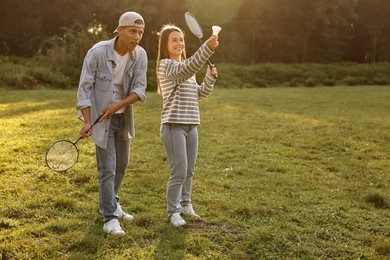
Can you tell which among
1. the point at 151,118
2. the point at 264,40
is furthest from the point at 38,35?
the point at 151,118

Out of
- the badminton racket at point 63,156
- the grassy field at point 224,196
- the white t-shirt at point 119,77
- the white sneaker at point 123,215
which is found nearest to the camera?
the grassy field at point 224,196

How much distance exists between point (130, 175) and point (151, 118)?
21.0 feet

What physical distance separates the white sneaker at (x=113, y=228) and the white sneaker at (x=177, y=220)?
59 cm

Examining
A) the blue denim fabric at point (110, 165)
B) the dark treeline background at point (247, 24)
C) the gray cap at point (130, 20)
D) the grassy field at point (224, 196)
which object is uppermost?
the dark treeline background at point (247, 24)

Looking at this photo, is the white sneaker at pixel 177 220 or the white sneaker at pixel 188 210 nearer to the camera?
the white sneaker at pixel 177 220

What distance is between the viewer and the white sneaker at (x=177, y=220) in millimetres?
5215

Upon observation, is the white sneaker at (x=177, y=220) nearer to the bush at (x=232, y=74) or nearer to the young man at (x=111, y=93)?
the young man at (x=111, y=93)

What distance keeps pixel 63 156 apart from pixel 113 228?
2.96 ft

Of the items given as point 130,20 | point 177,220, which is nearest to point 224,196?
point 177,220

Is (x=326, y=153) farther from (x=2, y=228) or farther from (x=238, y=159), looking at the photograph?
(x=2, y=228)

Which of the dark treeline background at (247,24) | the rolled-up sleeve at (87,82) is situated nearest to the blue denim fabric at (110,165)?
the rolled-up sleeve at (87,82)

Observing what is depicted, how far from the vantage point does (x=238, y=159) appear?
9.10 m

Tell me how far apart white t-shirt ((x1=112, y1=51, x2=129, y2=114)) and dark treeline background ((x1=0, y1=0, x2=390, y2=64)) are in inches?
972

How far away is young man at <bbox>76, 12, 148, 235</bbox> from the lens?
480cm
